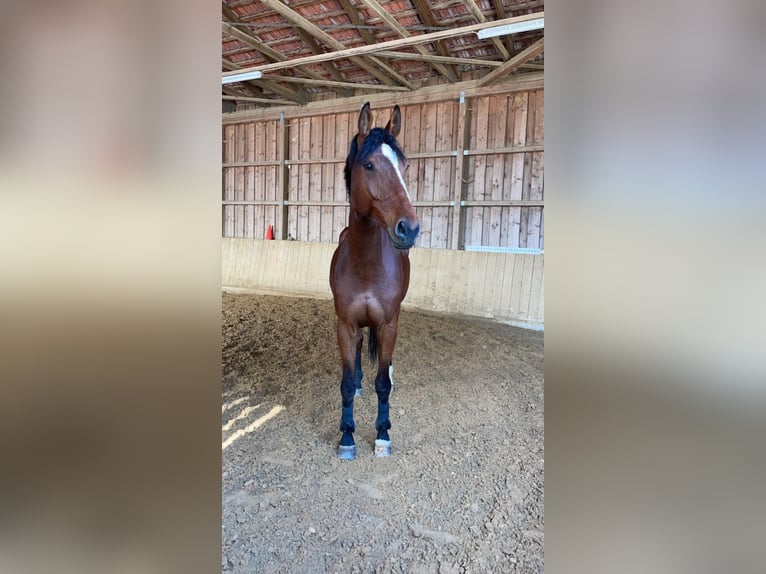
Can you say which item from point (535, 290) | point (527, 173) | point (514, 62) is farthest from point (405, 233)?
point (527, 173)

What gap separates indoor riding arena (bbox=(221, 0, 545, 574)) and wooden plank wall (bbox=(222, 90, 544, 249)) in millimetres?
33

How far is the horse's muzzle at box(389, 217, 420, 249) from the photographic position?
1855mm

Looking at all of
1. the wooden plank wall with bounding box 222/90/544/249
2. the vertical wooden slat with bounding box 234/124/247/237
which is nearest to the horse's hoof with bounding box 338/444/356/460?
the wooden plank wall with bounding box 222/90/544/249

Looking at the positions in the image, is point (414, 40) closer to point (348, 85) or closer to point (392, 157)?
point (348, 85)

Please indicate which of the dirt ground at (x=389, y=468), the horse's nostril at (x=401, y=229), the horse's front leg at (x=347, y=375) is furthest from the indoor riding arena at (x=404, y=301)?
the horse's nostril at (x=401, y=229)

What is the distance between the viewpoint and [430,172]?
7.25 m

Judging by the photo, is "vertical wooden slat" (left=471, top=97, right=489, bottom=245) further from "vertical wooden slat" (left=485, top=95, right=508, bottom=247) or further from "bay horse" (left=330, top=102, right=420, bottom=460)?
"bay horse" (left=330, top=102, right=420, bottom=460)

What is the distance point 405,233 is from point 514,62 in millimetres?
4969

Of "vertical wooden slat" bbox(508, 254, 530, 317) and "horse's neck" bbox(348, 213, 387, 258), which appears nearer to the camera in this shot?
"horse's neck" bbox(348, 213, 387, 258)

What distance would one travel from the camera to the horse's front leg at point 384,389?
7.55 ft
